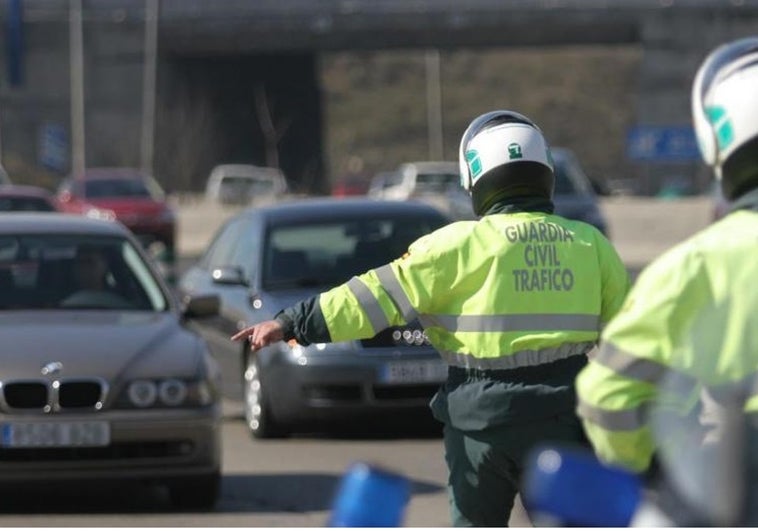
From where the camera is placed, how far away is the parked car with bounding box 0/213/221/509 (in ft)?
29.7

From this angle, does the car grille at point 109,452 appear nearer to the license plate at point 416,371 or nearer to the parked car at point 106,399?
the parked car at point 106,399

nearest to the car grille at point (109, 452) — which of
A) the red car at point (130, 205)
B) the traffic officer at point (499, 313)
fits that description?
the traffic officer at point (499, 313)

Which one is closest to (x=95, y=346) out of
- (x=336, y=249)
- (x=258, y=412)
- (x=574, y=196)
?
(x=258, y=412)

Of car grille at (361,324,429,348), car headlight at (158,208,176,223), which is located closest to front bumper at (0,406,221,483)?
car grille at (361,324,429,348)

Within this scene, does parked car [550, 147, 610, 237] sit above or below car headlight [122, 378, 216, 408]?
below

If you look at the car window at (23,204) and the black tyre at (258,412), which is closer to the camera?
the black tyre at (258,412)

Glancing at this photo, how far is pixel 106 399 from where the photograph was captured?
29.9 feet

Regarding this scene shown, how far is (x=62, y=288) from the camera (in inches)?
406

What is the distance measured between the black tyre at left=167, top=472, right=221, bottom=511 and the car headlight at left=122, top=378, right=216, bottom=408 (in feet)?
1.17

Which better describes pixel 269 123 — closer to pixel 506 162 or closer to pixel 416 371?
pixel 416 371

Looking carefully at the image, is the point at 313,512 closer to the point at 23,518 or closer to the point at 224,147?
the point at 23,518

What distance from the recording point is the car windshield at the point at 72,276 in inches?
403

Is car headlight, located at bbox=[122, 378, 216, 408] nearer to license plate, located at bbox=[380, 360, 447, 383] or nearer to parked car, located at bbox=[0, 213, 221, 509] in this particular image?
parked car, located at bbox=[0, 213, 221, 509]

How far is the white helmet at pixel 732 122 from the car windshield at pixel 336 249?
8838 mm
